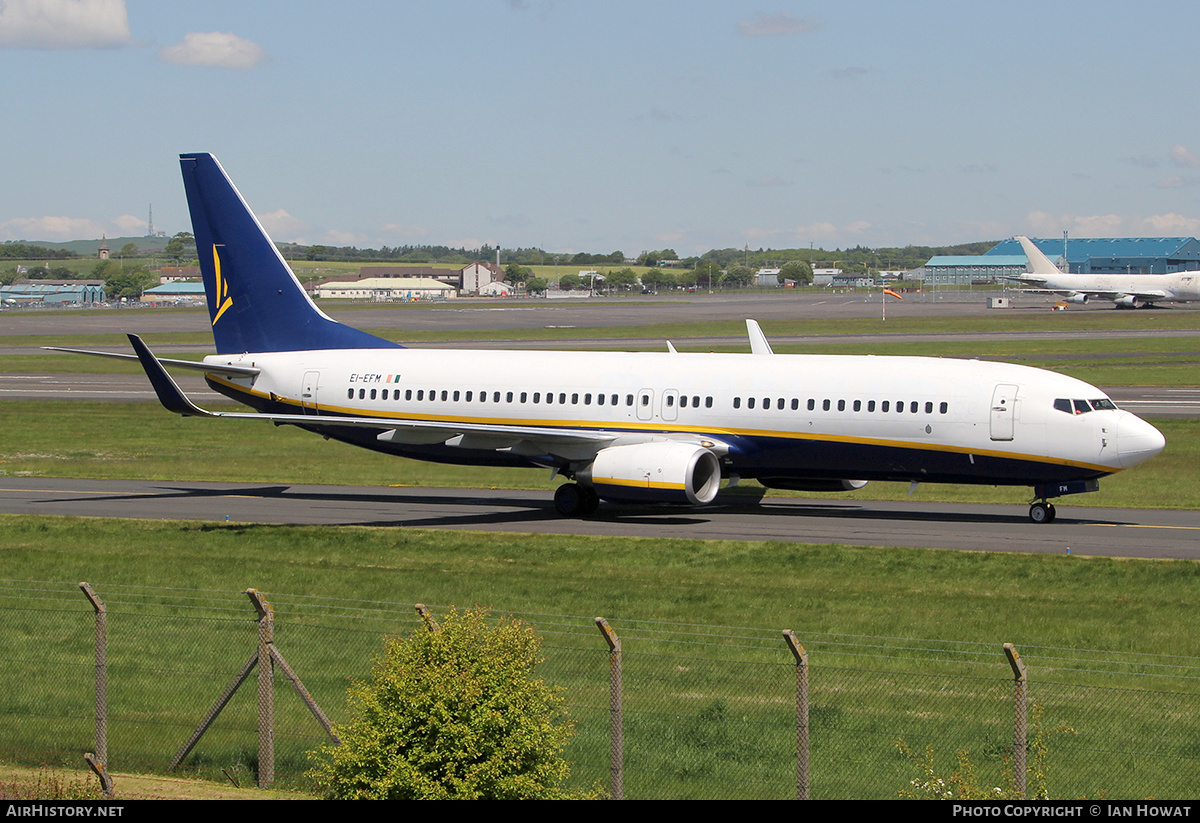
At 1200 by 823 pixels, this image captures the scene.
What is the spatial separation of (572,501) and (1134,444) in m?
14.1

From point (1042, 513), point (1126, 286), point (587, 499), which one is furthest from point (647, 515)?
point (1126, 286)

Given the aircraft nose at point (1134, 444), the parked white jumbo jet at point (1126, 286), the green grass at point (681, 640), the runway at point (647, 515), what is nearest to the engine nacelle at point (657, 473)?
the runway at point (647, 515)

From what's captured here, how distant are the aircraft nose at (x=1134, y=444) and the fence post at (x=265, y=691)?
2289 centimetres

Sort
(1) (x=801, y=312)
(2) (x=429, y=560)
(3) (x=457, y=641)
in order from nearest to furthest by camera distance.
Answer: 1. (3) (x=457, y=641)
2. (2) (x=429, y=560)
3. (1) (x=801, y=312)

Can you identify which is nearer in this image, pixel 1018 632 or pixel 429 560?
pixel 1018 632

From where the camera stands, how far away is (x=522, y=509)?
3612cm

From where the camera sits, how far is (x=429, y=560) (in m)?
27.9

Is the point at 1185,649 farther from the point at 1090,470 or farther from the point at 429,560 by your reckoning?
the point at 429,560

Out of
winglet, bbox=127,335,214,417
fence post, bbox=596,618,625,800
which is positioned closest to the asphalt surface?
winglet, bbox=127,335,214,417

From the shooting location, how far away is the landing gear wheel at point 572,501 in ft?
114

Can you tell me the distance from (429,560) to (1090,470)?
1575 centimetres

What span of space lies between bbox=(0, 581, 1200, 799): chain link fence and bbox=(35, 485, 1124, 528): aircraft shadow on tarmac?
1223 centimetres

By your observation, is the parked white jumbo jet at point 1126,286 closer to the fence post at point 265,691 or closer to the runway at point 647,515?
the runway at point 647,515
